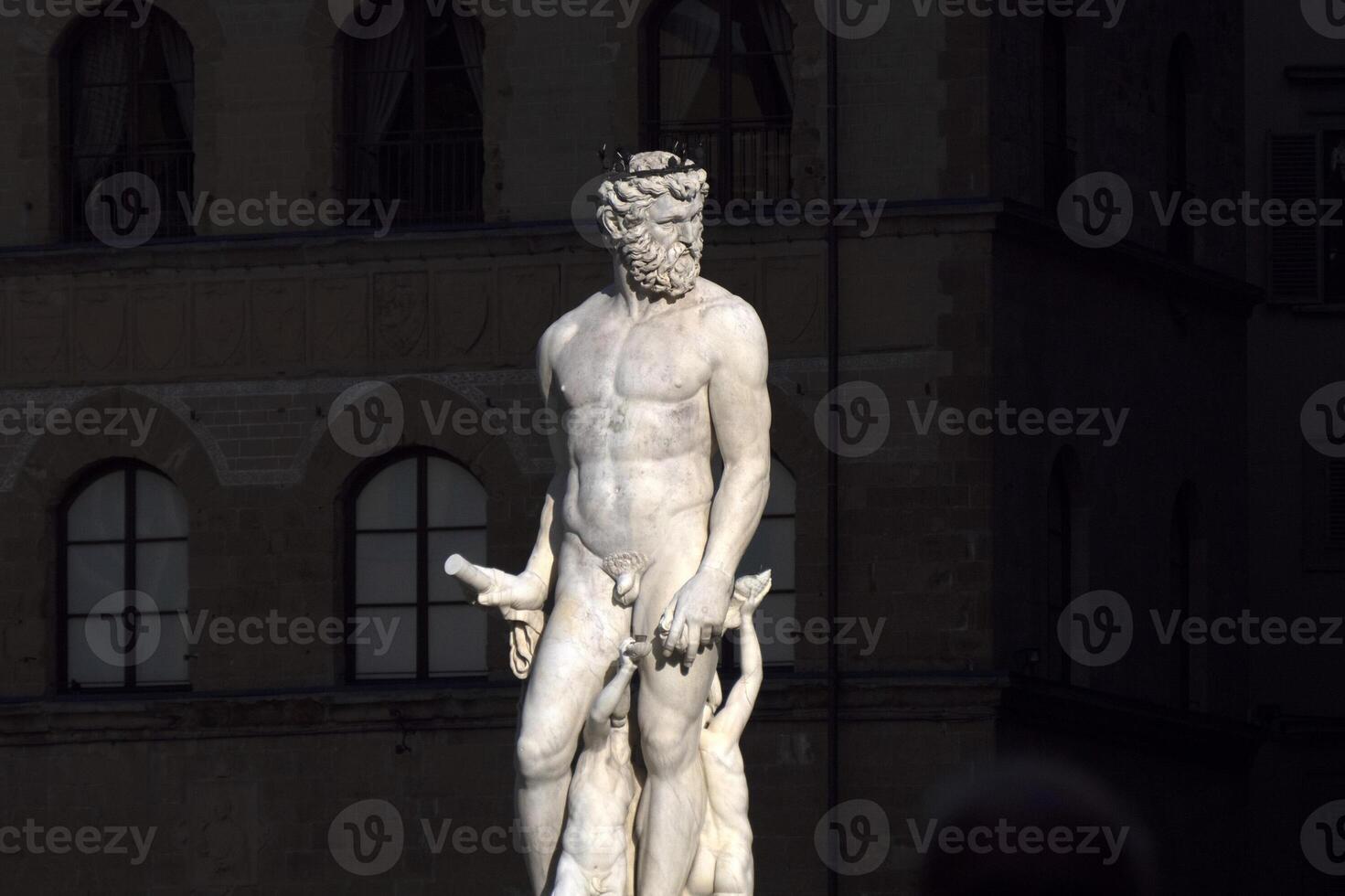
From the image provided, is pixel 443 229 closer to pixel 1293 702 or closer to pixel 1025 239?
pixel 1025 239

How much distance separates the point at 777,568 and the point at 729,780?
55.6 feet

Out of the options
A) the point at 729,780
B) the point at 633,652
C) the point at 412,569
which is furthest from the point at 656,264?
the point at 412,569

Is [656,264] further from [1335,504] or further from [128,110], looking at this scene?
[1335,504]

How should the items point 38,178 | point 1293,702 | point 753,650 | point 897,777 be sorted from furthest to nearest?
point 1293,702, point 38,178, point 897,777, point 753,650

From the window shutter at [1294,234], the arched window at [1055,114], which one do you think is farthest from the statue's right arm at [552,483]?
the window shutter at [1294,234]

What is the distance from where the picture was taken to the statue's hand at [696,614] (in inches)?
712

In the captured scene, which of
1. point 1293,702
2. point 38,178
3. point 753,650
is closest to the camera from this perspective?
point 753,650

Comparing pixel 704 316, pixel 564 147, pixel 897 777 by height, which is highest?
pixel 564 147

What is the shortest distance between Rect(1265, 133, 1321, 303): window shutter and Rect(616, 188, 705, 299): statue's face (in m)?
Result: 23.5

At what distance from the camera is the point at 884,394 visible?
116 ft

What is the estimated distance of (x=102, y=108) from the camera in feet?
124

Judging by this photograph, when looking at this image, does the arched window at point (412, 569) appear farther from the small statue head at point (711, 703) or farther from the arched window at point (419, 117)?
the small statue head at point (711, 703)

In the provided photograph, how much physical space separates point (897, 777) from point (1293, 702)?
311 inches

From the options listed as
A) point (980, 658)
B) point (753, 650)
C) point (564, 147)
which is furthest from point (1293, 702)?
point (753, 650)
